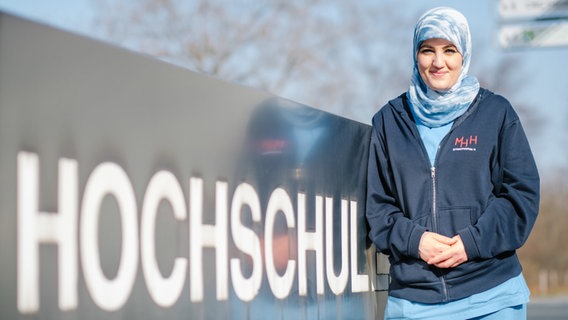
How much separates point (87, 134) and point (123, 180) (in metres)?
0.15

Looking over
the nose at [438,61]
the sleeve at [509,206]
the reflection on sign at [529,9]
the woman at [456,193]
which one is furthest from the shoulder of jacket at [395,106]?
the reflection on sign at [529,9]

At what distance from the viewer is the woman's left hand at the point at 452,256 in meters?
2.94

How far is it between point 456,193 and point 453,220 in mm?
76

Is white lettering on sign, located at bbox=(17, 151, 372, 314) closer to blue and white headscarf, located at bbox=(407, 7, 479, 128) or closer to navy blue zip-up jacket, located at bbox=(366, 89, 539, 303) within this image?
navy blue zip-up jacket, located at bbox=(366, 89, 539, 303)

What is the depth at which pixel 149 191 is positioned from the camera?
209cm

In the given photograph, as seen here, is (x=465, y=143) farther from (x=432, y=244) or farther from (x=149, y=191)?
(x=149, y=191)

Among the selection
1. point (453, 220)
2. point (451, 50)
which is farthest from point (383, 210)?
point (451, 50)

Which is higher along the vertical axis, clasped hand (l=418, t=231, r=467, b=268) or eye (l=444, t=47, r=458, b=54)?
eye (l=444, t=47, r=458, b=54)

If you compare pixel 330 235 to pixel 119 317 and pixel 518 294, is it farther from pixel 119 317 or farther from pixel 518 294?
pixel 119 317

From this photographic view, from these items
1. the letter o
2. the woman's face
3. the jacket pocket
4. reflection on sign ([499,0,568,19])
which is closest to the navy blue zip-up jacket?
the jacket pocket

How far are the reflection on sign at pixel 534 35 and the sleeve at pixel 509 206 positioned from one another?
9.14m

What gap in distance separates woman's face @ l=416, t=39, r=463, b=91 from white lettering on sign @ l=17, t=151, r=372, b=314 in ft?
1.51

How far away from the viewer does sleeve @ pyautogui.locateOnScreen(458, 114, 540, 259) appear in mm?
2932

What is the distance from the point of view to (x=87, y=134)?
1883 mm
